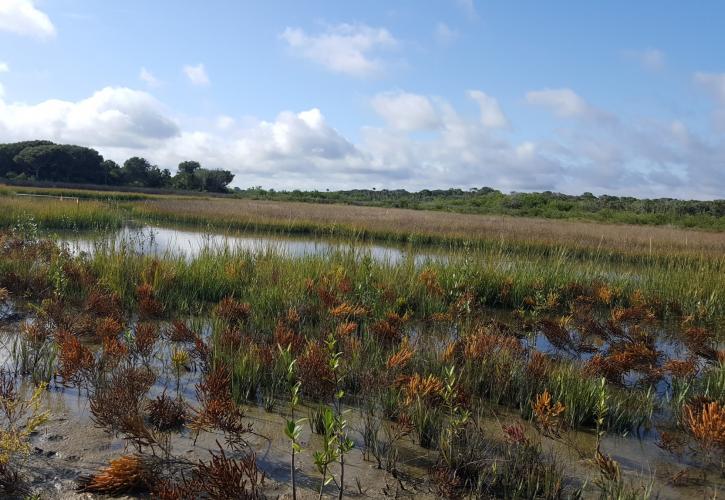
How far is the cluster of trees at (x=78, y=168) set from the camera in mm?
48406

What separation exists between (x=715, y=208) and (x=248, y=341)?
44.8 meters

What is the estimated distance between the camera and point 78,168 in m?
50.3

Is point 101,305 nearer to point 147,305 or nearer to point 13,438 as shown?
point 147,305

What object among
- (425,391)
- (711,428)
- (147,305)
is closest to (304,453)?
(425,391)

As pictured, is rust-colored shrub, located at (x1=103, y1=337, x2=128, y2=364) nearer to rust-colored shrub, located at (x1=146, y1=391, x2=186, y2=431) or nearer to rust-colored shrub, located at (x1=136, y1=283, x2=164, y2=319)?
rust-colored shrub, located at (x1=146, y1=391, x2=186, y2=431)

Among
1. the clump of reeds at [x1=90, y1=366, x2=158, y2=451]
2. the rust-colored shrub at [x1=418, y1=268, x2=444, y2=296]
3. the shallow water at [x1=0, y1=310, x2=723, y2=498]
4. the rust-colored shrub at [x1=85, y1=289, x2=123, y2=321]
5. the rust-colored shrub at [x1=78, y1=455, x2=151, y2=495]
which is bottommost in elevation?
the shallow water at [x1=0, y1=310, x2=723, y2=498]

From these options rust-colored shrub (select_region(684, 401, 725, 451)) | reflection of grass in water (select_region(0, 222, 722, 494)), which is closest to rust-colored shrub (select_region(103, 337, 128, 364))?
reflection of grass in water (select_region(0, 222, 722, 494))

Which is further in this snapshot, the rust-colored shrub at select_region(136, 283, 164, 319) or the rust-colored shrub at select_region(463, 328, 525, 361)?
the rust-colored shrub at select_region(136, 283, 164, 319)

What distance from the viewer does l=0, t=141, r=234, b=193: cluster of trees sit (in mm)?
48406

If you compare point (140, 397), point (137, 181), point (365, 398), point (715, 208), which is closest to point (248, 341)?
point (140, 397)

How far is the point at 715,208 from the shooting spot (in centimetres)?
3862

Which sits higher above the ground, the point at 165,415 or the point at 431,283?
the point at 431,283

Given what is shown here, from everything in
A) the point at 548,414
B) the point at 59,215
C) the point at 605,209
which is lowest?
the point at 548,414

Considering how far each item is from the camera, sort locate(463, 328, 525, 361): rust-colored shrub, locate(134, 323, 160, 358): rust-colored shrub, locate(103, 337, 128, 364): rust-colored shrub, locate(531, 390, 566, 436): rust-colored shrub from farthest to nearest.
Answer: locate(463, 328, 525, 361): rust-colored shrub → locate(134, 323, 160, 358): rust-colored shrub → locate(103, 337, 128, 364): rust-colored shrub → locate(531, 390, 566, 436): rust-colored shrub
